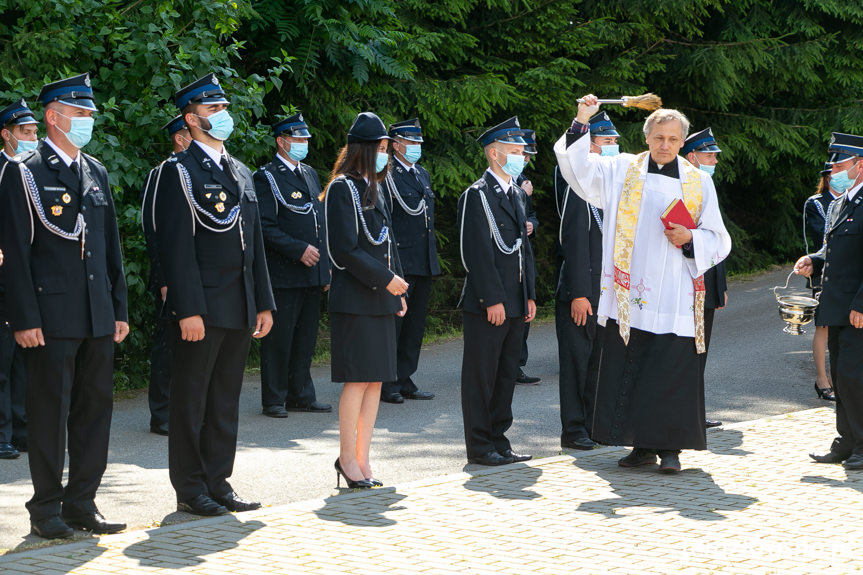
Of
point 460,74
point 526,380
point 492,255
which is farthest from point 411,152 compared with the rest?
point 460,74

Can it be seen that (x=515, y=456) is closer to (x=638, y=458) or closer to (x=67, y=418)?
(x=638, y=458)

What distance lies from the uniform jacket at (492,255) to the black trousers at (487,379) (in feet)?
0.42

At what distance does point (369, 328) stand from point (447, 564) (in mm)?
2035

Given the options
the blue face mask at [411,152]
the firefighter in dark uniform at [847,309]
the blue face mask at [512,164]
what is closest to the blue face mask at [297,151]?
the blue face mask at [411,152]

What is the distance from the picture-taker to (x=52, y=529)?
19.1 ft

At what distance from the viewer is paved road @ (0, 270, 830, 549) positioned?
695 centimetres

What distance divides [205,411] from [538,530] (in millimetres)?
1951

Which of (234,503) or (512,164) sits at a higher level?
(512,164)

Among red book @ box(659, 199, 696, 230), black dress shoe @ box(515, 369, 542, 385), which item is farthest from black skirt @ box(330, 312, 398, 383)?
black dress shoe @ box(515, 369, 542, 385)

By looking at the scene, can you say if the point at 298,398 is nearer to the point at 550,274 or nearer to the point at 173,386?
the point at 173,386

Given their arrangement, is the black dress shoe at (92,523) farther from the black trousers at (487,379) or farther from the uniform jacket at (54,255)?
the black trousers at (487,379)

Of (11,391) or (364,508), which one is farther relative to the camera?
(11,391)

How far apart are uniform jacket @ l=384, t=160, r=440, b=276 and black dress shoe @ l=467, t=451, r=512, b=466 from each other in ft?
10.2

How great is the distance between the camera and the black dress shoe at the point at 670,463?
24.6 ft
